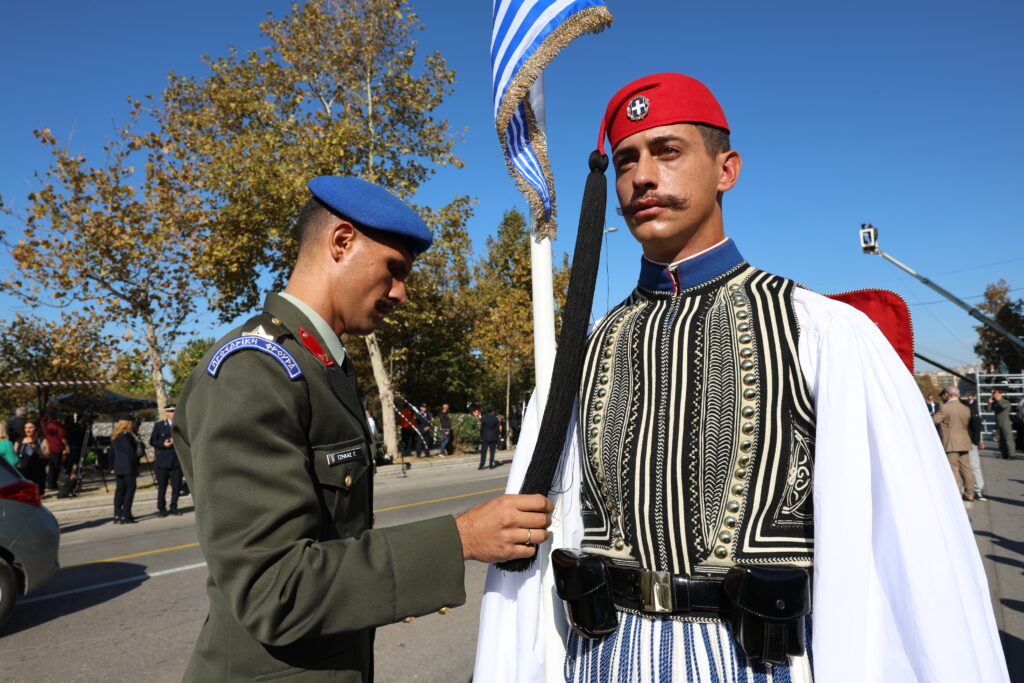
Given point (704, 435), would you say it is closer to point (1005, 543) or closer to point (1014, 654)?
point (1014, 654)

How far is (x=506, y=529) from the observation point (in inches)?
59.2

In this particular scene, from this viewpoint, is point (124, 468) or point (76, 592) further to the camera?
point (124, 468)

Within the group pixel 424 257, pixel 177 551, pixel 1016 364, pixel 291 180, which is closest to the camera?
pixel 177 551

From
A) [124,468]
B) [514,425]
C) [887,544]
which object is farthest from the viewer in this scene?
[514,425]

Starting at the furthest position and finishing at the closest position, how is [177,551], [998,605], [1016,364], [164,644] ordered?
[1016,364]
[177,551]
[998,605]
[164,644]

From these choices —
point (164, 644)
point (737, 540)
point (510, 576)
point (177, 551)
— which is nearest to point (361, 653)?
point (510, 576)

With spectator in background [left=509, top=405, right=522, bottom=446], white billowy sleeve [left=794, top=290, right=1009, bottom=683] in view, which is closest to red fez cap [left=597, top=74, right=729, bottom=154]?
white billowy sleeve [left=794, top=290, right=1009, bottom=683]

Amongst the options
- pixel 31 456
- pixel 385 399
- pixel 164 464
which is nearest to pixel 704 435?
pixel 164 464

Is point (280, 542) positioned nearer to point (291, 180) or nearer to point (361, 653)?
point (361, 653)

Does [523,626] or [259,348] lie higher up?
[259,348]

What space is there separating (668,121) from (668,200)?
19 cm

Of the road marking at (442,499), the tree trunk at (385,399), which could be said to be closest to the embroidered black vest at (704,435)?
the road marking at (442,499)

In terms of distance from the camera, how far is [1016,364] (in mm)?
47500

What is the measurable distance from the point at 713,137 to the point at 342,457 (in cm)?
121
